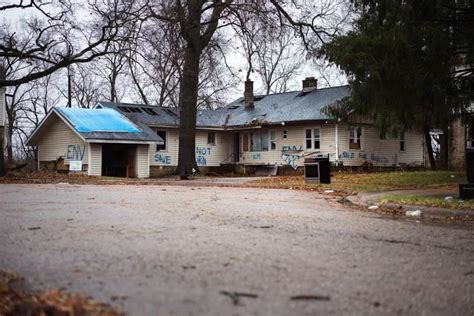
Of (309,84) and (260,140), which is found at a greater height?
(309,84)

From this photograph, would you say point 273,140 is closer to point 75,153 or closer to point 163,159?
point 163,159

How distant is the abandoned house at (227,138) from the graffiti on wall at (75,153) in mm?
66

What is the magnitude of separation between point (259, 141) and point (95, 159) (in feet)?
40.2

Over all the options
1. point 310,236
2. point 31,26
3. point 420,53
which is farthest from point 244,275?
point 31,26

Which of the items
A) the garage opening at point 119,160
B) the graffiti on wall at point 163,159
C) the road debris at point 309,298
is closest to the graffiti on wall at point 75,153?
the garage opening at point 119,160

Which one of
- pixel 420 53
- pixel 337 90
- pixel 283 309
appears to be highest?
pixel 337 90

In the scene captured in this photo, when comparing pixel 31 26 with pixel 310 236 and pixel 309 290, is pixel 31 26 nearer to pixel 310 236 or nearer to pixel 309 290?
pixel 310 236

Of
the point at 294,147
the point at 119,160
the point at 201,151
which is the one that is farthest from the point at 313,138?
the point at 119,160

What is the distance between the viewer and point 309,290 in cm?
450

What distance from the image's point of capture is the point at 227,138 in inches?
1751

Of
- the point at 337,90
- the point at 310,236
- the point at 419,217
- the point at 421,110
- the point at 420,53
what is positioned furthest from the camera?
the point at 337,90

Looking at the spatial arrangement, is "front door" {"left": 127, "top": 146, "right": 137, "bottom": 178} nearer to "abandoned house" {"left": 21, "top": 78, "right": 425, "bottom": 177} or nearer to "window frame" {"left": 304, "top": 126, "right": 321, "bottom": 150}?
"abandoned house" {"left": 21, "top": 78, "right": 425, "bottom": 177}

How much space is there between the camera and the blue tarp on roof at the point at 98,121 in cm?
3572

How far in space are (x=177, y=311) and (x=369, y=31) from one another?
13.1 m
